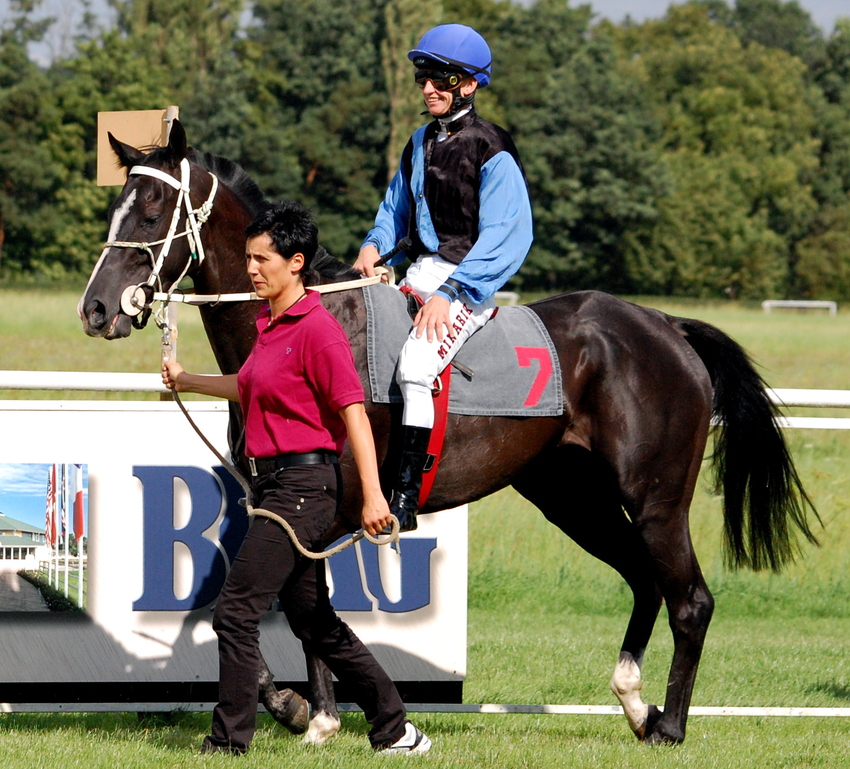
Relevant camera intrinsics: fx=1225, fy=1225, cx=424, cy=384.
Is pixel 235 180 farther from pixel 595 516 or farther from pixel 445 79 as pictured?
pixel 595 516

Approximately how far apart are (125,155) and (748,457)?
276 centimetres

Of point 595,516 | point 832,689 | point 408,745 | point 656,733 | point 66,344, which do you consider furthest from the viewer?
point 66,344

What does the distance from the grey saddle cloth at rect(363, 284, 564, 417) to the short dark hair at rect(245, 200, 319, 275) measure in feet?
1.86

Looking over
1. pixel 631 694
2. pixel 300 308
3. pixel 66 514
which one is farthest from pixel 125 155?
pixel 631 694

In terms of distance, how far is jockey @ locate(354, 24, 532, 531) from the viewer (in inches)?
166

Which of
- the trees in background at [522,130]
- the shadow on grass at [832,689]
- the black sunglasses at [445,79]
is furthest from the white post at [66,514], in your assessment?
the trees in background at [522,130]

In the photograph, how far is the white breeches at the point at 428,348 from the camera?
4.20 m

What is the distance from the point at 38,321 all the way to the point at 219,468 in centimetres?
2131

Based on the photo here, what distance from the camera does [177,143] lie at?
4.25 metres

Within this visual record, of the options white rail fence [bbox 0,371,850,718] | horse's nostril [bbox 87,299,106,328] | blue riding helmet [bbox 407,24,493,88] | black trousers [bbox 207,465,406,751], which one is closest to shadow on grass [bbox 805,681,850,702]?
white rail fence [bbox 0,371,850,718]

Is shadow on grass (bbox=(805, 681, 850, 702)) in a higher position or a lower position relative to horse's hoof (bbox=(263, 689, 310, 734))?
lower

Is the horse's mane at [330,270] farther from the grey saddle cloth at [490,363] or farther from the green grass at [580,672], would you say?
the green grass at [580,672]

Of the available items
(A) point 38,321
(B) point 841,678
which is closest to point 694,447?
(B) point 841,678

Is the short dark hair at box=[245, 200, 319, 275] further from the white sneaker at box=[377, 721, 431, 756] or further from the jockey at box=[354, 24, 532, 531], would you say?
the white sneaker at box=[377, 721, 431, 756]
